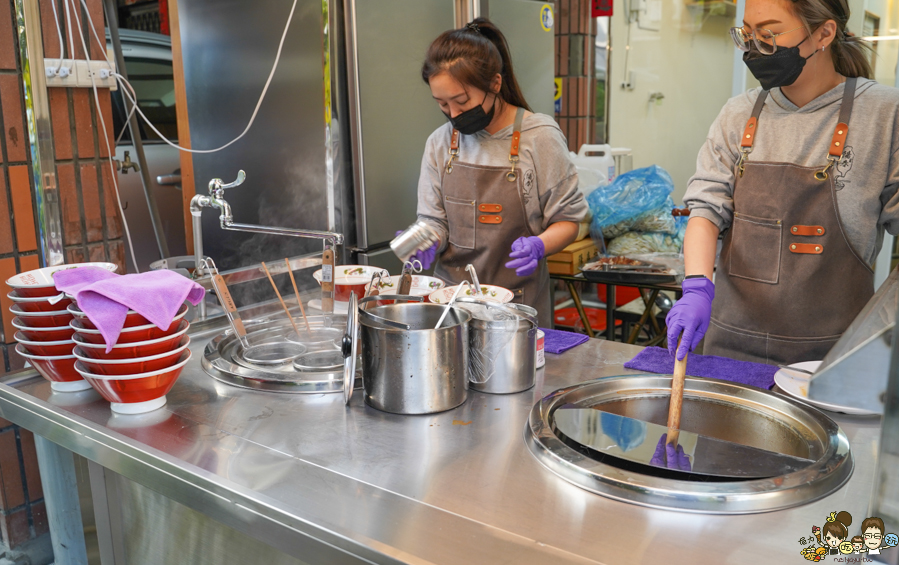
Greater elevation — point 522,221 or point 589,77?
point 589,77

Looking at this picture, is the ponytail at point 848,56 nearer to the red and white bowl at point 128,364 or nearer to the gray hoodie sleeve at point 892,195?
the gray hoodie sleeve at point 892,195

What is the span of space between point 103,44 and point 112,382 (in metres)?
1.23

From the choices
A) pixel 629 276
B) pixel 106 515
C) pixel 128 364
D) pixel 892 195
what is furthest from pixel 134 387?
pixel 629 276

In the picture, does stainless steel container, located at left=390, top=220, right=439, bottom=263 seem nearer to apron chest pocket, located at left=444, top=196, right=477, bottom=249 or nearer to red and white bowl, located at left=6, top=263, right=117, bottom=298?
apron chest pocket, located at left=444, top=196, right=477, bottom=249

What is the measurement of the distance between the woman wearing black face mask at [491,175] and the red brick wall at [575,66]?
2722mm

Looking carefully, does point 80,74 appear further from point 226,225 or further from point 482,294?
point 482,294

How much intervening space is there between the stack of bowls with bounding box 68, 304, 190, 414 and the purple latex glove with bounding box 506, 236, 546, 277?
1.10 meters

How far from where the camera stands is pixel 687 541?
2.96ft

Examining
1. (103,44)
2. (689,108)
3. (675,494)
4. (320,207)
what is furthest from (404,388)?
(689,108)

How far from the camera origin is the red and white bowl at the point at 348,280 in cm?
186

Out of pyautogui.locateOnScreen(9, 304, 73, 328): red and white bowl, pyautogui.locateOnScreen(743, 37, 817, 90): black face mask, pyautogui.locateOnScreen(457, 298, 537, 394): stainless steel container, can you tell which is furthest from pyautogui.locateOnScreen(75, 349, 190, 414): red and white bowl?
pyautogui.locateOnScreen(743, 37, 817, 90): black face mask

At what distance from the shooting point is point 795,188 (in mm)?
1807

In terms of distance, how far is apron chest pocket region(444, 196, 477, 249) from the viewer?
2459 mm

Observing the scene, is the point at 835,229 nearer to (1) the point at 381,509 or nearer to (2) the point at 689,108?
(1) the point at 381,509
